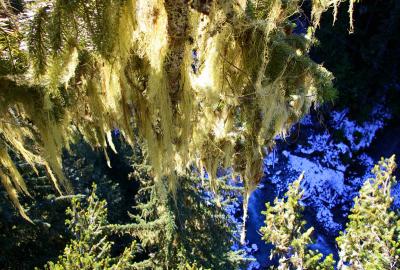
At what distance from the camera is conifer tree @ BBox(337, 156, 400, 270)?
4.77m

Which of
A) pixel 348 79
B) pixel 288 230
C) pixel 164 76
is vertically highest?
pixel 348 79

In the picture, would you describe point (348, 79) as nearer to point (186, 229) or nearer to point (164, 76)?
point (186, 229)

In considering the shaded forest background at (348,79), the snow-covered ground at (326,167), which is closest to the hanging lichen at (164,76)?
the shaded forest background at (348,79)

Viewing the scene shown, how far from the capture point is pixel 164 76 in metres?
1.81

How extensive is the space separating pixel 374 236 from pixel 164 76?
4.37m

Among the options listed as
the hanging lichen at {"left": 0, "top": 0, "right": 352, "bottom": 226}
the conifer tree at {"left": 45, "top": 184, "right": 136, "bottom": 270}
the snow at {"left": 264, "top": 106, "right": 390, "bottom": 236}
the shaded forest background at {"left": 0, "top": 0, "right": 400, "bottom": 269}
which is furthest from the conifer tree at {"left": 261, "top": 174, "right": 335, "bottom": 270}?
the snow at {"left": 264, "top": 106, "right": 390, "bottom": 236}

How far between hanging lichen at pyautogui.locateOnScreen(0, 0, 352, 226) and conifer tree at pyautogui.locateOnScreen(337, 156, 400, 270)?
323cm

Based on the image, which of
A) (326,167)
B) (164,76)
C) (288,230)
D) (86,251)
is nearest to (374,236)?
(288,230)

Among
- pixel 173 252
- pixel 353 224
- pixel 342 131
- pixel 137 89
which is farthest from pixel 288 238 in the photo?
pixel 342 131

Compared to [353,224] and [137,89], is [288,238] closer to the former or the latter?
[353,224]

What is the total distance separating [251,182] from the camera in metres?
2.61

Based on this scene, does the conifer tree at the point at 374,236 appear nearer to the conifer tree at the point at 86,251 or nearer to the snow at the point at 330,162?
the conifer tree at the point at 86,251

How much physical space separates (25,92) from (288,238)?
4.68 meters

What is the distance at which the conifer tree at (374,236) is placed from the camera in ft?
15.6
